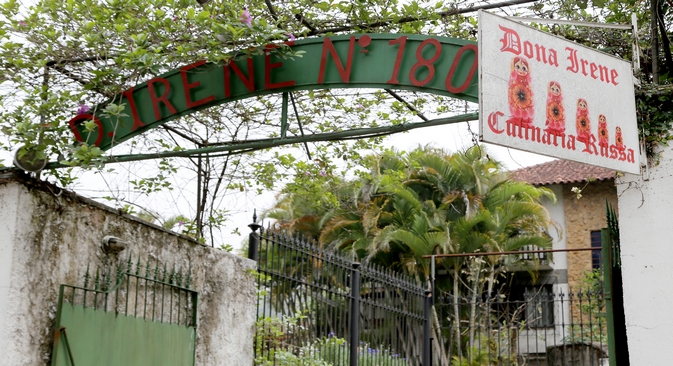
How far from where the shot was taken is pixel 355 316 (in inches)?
360

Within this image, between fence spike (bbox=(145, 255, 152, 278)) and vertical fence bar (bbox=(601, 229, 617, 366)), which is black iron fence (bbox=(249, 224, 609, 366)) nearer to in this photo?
vertical fence bar (bbox=(601, 229, 617, 366))

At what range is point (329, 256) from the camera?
8930 millimetres

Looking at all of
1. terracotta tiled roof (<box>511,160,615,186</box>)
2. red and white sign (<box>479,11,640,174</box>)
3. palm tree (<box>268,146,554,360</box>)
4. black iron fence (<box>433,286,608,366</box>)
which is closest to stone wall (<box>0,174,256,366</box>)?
red and white sign (<box>479,11,640,174</box>)

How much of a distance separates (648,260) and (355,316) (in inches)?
170

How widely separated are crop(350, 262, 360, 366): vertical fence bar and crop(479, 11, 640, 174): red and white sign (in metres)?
4.62

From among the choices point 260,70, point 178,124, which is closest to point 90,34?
point 260,70

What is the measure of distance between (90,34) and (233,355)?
3039mm

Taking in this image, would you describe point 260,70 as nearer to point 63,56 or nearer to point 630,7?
point 63,56

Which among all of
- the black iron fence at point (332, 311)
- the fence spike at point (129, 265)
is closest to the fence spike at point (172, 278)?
the fence spike at point (129, 265)

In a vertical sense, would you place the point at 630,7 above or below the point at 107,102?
above

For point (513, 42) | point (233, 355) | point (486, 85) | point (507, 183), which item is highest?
point (507, 183)

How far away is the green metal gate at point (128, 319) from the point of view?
4895mm

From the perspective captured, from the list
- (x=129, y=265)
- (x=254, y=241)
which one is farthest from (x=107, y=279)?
(x=254, y=241)

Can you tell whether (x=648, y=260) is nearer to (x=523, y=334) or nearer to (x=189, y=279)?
(x=189, y=279)
